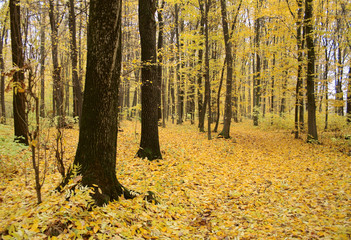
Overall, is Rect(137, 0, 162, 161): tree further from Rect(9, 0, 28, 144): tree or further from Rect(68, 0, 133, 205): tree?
Rect(9, 0, 28, 144): tree

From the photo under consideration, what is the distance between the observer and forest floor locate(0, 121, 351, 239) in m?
2.99

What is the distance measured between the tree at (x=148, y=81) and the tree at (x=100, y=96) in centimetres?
349

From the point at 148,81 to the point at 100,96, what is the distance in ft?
12.8

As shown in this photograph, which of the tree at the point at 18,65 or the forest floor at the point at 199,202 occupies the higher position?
the tree at the point at 18,65

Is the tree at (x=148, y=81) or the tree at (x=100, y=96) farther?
the tree at (x=148, y=81)

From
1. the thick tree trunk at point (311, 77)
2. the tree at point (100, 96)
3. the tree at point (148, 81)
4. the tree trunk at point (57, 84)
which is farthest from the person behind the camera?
the thick tree trunk at point (311, 77)

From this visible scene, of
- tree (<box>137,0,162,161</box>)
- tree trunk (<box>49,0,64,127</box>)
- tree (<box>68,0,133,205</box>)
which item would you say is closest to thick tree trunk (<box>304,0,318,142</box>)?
tree (<box>137,0,162,161</box>)

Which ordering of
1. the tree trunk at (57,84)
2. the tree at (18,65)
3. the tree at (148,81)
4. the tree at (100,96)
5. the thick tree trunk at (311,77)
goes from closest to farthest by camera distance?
the tree at (18,65) < the tree at (100,96) < the tree trunk at (57,84) < the tree at (148,81) < the thick tree trunk at (311,77)

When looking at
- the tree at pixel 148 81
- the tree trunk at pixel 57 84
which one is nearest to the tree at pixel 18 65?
the tree trunk at pixel 57 84

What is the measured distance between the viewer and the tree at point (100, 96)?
12.1ft

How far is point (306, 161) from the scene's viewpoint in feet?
29.7

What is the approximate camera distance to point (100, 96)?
12.2ft

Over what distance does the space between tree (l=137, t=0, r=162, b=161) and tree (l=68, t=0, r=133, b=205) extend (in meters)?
3.49

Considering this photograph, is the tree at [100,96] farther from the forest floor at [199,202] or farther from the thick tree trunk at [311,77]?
the thick tree trunk at [311,77]
